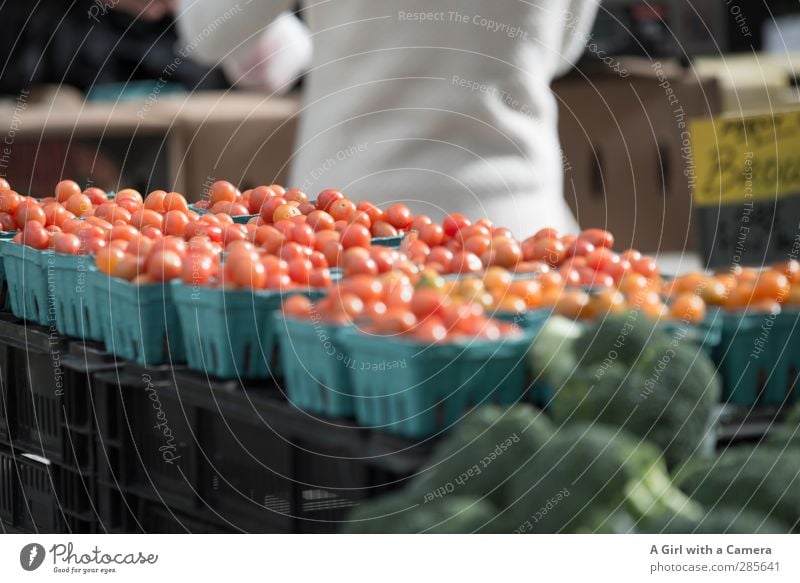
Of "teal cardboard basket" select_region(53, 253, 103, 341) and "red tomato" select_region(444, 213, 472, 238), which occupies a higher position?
"red tomato" select_region(444, 213, 472, 238)

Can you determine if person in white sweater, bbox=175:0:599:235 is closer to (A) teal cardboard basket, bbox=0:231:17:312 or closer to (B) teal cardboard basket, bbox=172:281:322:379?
(A) teal cardboard basket, bbox=0:231:17:312

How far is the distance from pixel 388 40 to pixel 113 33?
9.73 feet

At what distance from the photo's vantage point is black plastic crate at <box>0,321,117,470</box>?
1.67 meters

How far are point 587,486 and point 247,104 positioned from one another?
163 inches

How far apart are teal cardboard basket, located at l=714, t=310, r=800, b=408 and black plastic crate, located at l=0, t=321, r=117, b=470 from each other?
0.82 meters

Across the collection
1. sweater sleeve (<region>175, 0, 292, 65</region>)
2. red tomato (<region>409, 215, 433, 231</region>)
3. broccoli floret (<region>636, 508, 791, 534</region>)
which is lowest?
broccoli floret (<region>636, 508, 791, 534</region>)

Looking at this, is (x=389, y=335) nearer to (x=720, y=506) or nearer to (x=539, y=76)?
(x=720, y=506)

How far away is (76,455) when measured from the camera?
167 cm

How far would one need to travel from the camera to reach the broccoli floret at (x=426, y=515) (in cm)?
121

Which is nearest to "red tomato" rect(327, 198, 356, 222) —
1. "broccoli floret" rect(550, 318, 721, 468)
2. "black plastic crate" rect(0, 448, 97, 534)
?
"black plastic crate" rect(0, 448, 97, 534)

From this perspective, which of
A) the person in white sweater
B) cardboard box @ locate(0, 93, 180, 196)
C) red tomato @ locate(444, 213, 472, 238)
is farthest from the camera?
cardboard box @ locate(0, 93, 180, 196)

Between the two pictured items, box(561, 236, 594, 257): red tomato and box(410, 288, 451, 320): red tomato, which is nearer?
box(410, 288, 451, 320): red tomato

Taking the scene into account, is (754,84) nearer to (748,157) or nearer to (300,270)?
(748,157)
